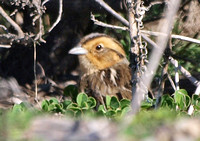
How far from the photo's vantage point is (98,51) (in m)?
6.49

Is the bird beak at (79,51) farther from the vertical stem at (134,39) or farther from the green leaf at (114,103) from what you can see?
the vertical stem at (134,39)

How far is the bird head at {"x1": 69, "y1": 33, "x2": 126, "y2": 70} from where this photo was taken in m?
6.40

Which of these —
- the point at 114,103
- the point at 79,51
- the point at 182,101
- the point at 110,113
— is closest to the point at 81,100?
the point at 114,103

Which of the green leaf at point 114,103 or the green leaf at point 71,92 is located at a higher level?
the green leaf at point 71,92

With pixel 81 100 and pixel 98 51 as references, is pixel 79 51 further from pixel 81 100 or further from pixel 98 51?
pixel 81 100

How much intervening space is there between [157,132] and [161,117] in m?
0.33

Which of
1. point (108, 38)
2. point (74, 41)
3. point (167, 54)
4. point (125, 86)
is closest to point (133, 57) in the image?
point (167, 54)

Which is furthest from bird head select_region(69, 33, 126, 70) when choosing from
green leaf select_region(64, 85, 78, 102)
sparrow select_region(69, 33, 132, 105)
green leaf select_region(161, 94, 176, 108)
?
green leaf select_region(161, 94, 176, 108)

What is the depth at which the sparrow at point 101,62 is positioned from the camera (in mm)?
6051

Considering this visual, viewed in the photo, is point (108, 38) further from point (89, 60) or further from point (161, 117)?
point (161, 117)

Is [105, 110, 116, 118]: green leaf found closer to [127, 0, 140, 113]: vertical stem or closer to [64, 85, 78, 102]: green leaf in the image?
[127, 0, 140, 113]: vertical stem

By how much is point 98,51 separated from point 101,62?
0.15 meters

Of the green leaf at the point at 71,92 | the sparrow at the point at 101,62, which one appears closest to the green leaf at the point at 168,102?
the green leaf at the point at 71,92

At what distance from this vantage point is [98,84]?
5965mm
